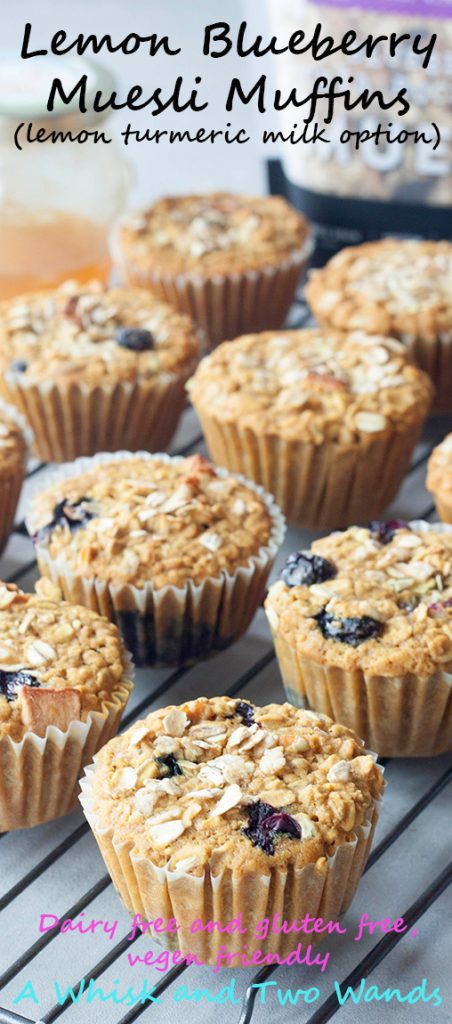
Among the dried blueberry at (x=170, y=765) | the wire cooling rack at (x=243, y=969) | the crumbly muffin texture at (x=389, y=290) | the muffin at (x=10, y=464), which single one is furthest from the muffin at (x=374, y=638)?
the crumbly muffin texture at (x=389, y=290)

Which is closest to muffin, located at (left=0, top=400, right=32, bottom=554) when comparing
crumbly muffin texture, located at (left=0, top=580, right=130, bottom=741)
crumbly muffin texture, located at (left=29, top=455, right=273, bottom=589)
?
crumbly muffin texture, located at (left=29, top=455, right=273, bottom=589)

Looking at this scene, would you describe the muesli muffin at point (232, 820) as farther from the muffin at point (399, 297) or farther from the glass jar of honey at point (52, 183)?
the glass jar of honey at point (52, 183)

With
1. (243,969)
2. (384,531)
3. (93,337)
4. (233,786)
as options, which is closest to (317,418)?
(384,531)

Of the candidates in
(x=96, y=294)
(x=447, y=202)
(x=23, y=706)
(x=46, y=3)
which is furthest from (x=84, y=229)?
(x=46, y=3)

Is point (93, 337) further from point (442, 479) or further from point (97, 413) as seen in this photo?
point (442, 479)

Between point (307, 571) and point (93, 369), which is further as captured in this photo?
point (93, 369)

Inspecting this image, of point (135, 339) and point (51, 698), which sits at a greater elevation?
point (135, 339)

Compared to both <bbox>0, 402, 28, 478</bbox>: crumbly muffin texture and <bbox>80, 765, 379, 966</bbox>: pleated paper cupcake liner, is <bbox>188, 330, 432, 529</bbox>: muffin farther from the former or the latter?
<bbox>80, 765, 379, 966</bbox>: pleated paper cupcake liner
